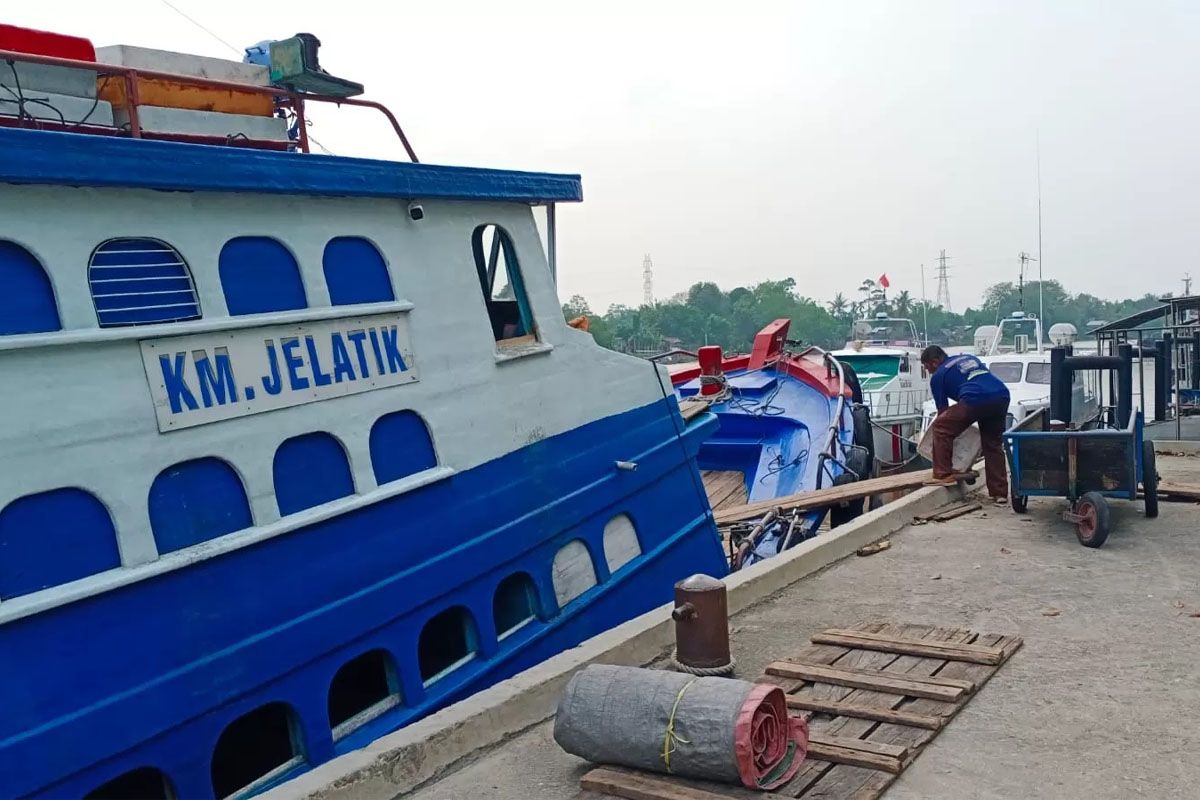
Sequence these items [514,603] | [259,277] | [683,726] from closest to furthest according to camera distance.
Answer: [683,726] < [259,277] < [514,603]

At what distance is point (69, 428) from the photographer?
155 inches

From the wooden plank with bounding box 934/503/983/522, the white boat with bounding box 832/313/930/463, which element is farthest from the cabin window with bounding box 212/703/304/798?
the white boat with bounding box 832/313/930/463

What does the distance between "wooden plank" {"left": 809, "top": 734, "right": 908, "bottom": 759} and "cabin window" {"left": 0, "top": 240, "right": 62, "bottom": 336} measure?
143 inches

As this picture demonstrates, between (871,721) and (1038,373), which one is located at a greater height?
(871,721)

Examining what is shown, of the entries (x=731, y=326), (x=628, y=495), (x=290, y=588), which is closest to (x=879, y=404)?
(x=628, y=495)

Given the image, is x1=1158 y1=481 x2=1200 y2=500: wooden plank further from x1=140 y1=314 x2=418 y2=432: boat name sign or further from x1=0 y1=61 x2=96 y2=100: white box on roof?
x1=0 y1=61 x2=96 y2=100: white box on roof

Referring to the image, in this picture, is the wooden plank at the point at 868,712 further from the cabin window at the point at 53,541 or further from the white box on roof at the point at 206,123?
the white box on roof at the point at 206,123

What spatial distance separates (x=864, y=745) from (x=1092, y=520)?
4.66 metres

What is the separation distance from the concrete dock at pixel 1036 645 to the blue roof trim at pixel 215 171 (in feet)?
9.46

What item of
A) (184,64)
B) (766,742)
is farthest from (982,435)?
(184,64)

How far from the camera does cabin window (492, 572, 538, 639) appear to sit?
6105 mm

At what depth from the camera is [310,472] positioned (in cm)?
487

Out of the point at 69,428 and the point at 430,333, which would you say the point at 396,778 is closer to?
the point at 69,428

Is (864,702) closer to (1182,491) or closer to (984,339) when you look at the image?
(1182,491)
